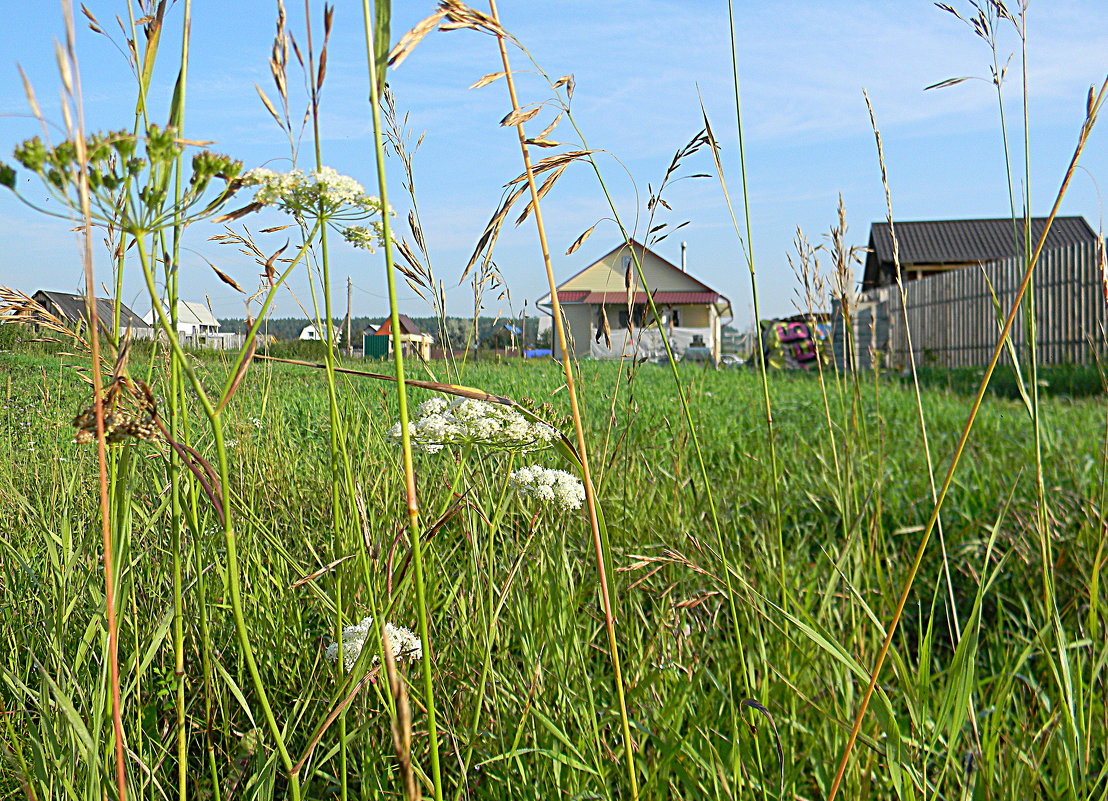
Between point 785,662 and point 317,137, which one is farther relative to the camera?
point 785,662

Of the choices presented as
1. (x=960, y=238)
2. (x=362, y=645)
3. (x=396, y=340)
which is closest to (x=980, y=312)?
(x=362, y=645)

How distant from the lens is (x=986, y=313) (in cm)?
1133

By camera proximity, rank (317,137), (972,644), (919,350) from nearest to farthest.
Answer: (317,137) → (972,644) → (919,350)

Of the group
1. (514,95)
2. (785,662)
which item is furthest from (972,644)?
(514,95)

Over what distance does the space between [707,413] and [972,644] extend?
4.12 m

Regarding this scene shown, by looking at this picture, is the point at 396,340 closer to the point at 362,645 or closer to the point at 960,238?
the point at 362,645

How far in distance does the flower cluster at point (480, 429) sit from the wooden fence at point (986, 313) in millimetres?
7028

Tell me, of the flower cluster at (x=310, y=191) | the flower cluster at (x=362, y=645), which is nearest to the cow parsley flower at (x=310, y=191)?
the flower cluster at (x=310, y=191)

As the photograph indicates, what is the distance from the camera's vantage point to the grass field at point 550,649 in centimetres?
108

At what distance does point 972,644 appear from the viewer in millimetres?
1057

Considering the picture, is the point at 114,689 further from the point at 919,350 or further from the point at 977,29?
the point at 919,350

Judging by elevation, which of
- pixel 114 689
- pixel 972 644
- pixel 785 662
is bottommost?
pixel 785 662

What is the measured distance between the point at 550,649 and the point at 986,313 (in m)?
11.5

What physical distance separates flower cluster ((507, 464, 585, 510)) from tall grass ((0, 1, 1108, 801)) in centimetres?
4
